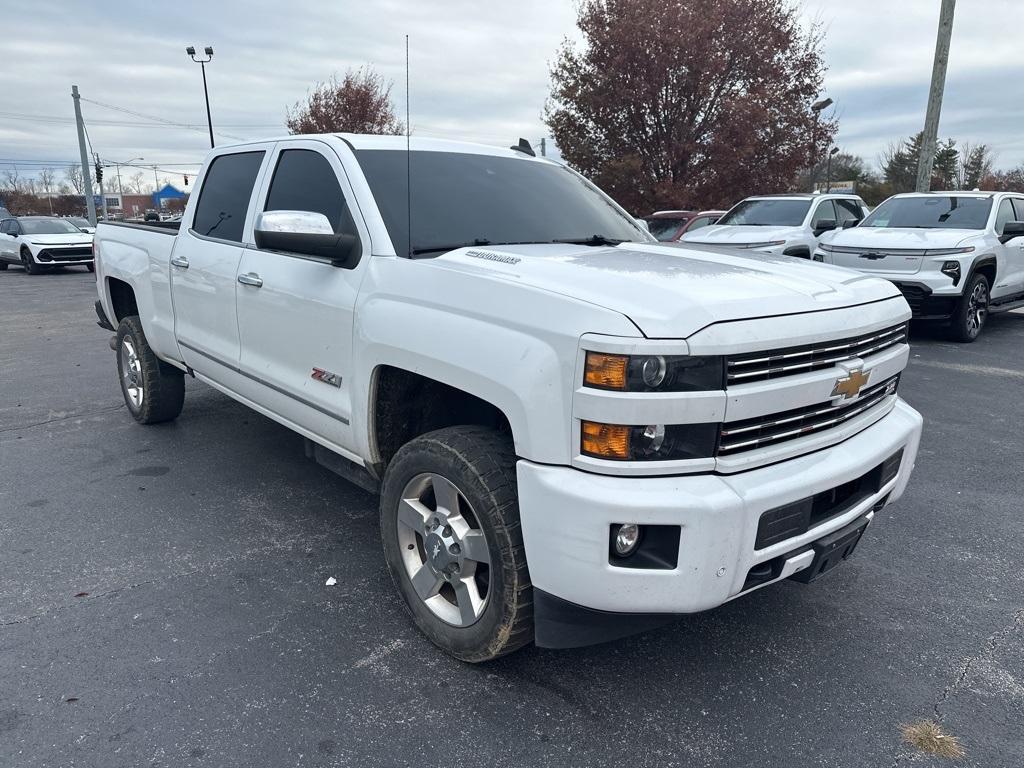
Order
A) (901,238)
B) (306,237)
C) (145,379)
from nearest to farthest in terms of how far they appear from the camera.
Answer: (306,237)
(145,379)
(901,238)

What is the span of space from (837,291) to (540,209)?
1551 millimetres

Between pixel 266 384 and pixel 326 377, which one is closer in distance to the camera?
pixel 326 377

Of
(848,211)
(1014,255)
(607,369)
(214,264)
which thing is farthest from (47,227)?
(607,369)

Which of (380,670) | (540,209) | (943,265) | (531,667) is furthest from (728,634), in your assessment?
(943,265)

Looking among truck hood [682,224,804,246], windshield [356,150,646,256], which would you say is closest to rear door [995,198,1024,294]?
truck hood [682,224,804,246]

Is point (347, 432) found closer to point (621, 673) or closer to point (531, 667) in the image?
point (531, 667)

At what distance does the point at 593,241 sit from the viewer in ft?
12.0

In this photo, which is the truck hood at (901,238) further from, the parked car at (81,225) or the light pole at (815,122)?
the parked car at (81,225)

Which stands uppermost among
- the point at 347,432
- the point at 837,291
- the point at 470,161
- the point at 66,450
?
the point at 470,161

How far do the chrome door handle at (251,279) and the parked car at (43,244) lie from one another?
19.4 meters

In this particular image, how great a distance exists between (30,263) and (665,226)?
17302 mm

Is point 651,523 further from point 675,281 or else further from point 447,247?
point 447,247

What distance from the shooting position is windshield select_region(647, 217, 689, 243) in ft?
46.7

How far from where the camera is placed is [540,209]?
3723 mm
